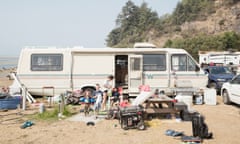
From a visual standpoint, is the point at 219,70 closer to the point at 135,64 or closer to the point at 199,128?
the point at 135,64

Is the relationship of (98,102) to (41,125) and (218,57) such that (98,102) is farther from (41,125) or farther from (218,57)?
(218,57)

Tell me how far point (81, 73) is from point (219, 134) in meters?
6.59

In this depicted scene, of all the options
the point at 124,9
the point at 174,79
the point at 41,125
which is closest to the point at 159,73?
the point at 174,79

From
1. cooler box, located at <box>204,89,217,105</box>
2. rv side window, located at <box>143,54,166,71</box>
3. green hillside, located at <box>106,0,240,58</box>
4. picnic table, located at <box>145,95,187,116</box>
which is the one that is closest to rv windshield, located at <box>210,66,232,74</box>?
cooler box, located at <box>204,89,217,105</box>

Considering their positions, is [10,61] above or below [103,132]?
above

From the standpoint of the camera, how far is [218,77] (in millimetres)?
12828

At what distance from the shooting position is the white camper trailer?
11.0m

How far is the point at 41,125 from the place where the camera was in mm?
7023

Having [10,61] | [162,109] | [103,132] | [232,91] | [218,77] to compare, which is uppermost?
[10,61]

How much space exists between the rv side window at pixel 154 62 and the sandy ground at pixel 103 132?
3.62 meters

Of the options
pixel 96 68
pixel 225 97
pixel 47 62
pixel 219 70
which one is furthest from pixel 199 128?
pixel 219 70

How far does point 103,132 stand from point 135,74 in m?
4.98

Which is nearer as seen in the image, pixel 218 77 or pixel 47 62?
pixel 47 62

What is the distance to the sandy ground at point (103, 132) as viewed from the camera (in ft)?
18.7
